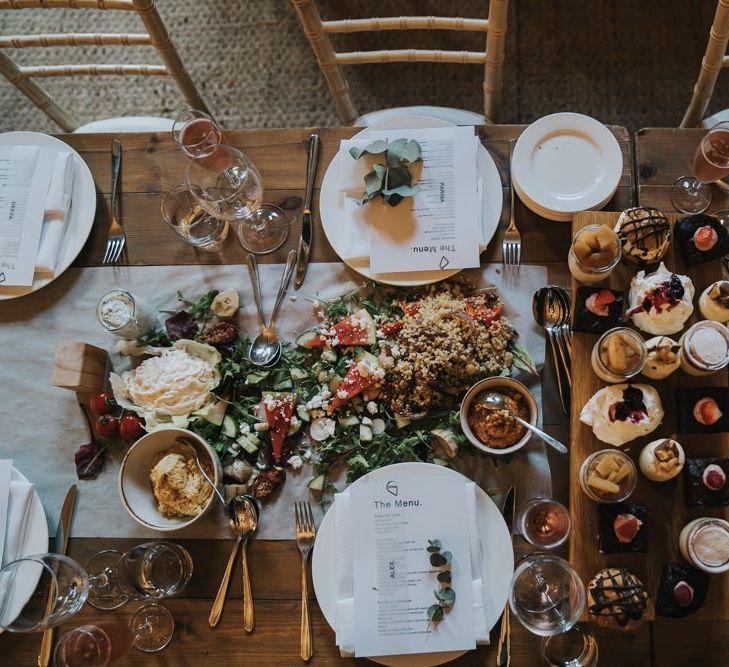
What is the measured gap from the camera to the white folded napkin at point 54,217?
4.70 ft

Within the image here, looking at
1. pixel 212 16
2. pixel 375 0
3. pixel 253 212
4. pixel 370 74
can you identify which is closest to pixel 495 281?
pixel 253 212

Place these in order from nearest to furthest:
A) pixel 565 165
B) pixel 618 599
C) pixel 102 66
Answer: pixel 618 599, pixel 565 165, pixel 102 66

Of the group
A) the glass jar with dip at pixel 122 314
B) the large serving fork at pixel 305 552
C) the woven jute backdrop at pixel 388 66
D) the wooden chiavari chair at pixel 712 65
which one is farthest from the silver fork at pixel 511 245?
the woven jute backdrop at pixel 388 66

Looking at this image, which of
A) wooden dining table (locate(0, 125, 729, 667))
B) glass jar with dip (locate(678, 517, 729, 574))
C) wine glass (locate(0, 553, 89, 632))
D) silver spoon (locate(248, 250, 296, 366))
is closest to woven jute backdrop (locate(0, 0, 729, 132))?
wooden dining table (locate(0, 125, 729, 667))

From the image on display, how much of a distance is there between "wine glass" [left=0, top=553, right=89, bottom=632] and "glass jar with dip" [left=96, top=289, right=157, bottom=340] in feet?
1.53

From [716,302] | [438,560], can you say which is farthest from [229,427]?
[716,302]

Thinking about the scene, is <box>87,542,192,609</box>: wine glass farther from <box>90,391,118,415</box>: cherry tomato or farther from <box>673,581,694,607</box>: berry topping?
<box>673,581,694,607</box>: berry topping

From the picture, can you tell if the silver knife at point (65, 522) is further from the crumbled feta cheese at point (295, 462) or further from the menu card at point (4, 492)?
the crumbled feta cheese at point (295, 462)

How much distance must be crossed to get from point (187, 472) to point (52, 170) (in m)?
0.78

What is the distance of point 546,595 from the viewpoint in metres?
1.20

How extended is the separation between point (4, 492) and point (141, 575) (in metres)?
0.35

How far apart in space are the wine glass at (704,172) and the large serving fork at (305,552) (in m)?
1.04

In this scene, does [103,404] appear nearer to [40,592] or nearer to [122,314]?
[122,314]

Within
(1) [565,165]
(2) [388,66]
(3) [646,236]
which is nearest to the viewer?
(3) [646,236]
